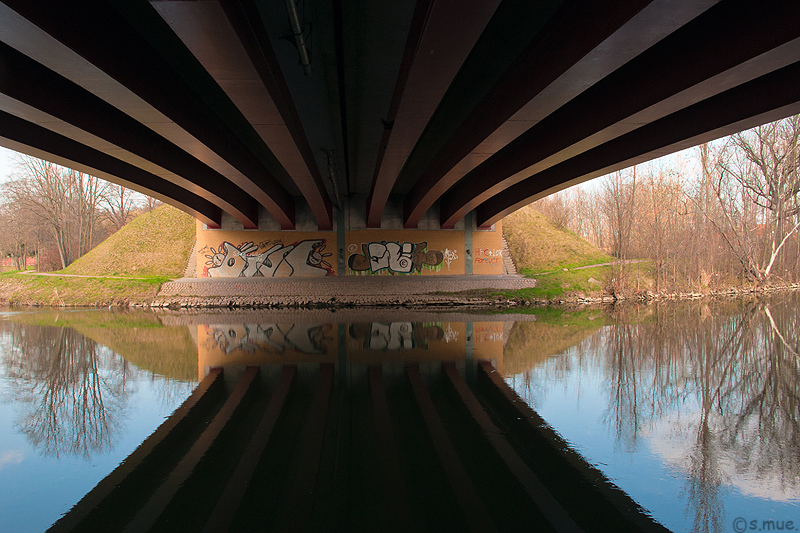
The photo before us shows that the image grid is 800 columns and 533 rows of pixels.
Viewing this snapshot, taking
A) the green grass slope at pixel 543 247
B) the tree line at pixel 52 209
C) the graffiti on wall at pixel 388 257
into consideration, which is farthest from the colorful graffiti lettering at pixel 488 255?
the tree line at pixel 52 209

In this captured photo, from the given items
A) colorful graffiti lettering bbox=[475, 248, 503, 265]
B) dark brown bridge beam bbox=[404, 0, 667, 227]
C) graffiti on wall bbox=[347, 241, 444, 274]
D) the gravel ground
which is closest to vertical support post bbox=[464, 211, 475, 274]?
colorful graffiti lettering bbox=[475, 248, 503, 265]

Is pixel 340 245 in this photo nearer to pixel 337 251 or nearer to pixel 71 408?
pixel 337 251

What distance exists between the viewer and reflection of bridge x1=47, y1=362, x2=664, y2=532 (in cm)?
326

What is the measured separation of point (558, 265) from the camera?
31.5 metres

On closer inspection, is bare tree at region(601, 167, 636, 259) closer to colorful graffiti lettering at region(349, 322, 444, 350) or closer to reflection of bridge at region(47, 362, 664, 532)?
colorful graffiti lettering at region(349, 322, 444, 350)

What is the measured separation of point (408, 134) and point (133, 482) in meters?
10.2

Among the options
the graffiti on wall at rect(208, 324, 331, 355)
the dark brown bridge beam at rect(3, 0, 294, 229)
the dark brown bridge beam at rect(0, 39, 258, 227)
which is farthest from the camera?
the graffiti on wall at rect(208, 324, 331, 355)

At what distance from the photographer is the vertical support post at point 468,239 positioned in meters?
29.7

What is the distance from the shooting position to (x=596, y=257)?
3275cm

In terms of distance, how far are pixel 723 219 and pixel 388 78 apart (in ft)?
87.2

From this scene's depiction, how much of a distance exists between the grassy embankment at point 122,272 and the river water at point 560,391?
12.4 metres

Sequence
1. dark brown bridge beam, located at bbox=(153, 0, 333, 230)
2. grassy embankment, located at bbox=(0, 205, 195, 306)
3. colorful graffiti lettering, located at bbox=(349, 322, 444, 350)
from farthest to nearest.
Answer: grassy embankment, located at bbox=(0, 205, 195, 306) → colorful graffiti lettering, located at bbox=(349, 322, 444, 350) → dark brown bridge beam, located at bbox=(153, 0, 333, 230)

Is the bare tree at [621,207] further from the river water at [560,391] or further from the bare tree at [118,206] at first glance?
the bare tree at [118,206]

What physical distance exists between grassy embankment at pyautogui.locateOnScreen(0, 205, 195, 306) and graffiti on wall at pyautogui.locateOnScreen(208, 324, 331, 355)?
14.3 m
